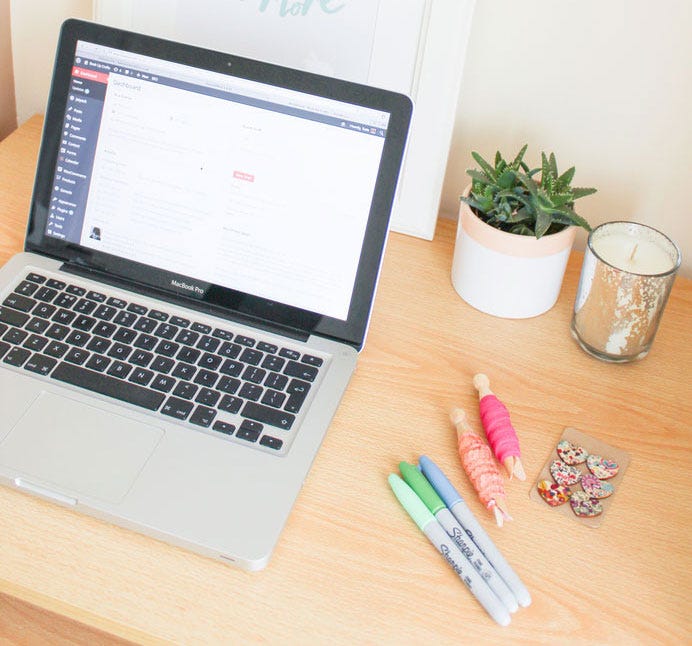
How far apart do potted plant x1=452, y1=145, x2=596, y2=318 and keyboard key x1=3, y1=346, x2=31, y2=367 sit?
0.41 metres

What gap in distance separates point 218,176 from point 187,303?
0.40 ft

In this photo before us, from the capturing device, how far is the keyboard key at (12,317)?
0.77 metres

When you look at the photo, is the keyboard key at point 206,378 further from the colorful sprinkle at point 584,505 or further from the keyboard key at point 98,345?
the colorful sprinkle at point 584,505

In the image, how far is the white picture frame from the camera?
84 cm

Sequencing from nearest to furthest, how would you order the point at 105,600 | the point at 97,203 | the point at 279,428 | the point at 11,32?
1. the point at 105,600
2. the point at 279,428
3. the point at 97,203
4. the point at 11,32

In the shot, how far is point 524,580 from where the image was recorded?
2.09ft

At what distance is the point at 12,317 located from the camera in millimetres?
771

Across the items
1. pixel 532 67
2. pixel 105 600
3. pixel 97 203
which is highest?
pixel 532 67

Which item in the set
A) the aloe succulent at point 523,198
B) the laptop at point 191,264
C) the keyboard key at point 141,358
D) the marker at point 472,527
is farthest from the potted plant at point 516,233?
the keyboard key at point 141,358

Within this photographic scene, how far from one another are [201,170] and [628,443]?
0.45 m

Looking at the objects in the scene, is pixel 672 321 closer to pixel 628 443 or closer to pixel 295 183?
pixel 628 443

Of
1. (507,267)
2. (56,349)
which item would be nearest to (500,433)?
(507,267)

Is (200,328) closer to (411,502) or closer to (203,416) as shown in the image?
(203,416)

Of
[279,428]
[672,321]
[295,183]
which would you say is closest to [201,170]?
[295,183]
